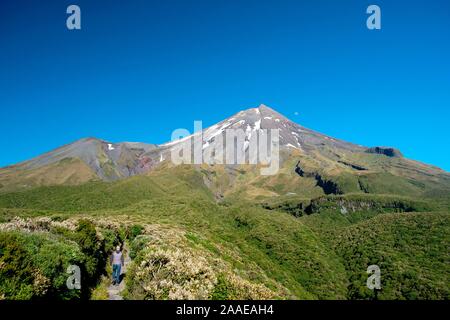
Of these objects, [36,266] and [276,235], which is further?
[276,235]

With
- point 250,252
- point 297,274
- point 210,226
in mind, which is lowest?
point 297,274

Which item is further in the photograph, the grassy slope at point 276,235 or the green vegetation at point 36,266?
the grassy slope at point 276,235

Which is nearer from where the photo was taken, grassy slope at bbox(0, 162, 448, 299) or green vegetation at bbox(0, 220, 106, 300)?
green vegetation at bbox(0, 220, 106, 300)

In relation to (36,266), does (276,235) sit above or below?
below

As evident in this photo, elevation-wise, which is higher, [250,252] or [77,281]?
[77,281]

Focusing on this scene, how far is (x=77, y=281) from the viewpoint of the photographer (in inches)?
Result: 587

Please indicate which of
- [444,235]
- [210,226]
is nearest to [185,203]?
[210,226]

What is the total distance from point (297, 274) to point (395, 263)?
27.4 m
